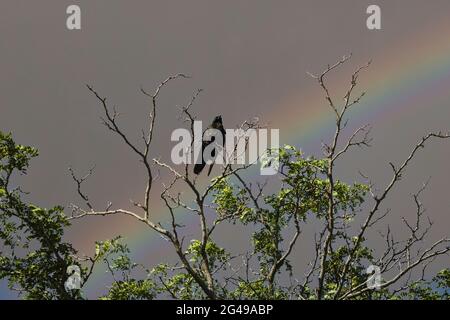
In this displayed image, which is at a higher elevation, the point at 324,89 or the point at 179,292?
the point at 324,89

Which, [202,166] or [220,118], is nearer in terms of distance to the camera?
[202,166]

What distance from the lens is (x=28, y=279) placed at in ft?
49.3

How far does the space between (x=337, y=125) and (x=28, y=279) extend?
9296mm

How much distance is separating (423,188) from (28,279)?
1040 cm

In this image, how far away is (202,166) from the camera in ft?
40.7
